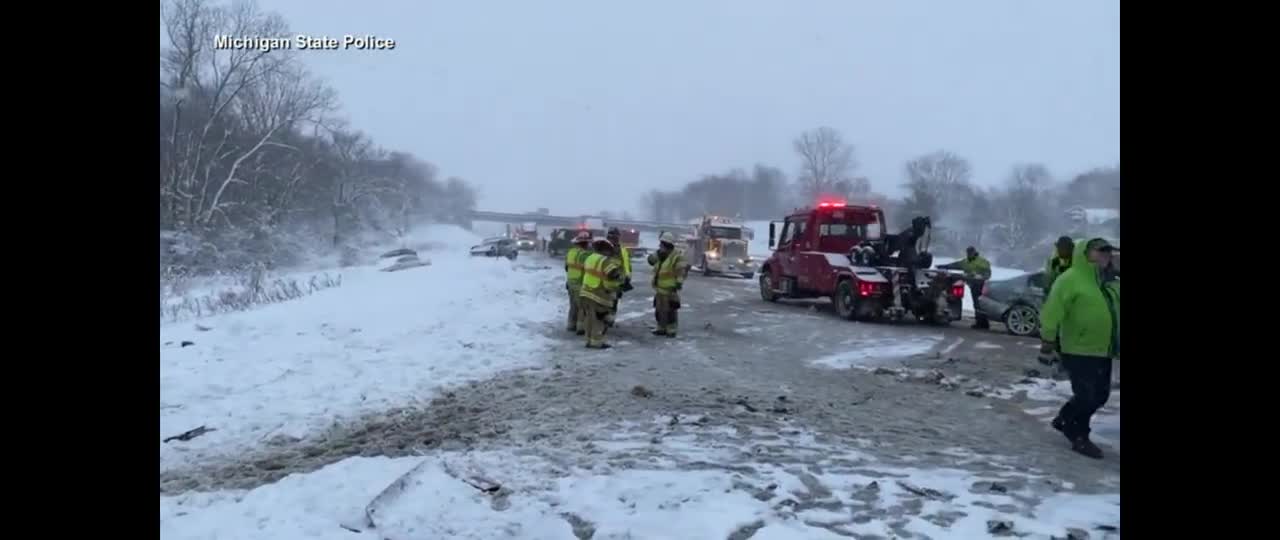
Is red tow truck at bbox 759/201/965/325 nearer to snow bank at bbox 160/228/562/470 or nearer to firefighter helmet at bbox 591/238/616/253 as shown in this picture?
snow bank at bbox 160/228/562/470

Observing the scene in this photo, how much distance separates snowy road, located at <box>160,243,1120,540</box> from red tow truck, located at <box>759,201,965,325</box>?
16.4ft

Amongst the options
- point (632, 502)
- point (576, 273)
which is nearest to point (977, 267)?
point (576, 273)

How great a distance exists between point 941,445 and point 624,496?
2869mm

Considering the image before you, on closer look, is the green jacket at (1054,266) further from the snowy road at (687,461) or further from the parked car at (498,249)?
the parked car at (498,249)

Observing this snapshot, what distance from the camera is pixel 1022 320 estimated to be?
1456 cm

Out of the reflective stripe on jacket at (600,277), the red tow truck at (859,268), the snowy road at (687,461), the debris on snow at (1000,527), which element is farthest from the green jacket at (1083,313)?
the red tow truck at (859,268)

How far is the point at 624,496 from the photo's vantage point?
17.0ft

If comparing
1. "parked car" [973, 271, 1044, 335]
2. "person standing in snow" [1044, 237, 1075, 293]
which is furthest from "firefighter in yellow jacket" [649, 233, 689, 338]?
"parked car" [973, 271, 1044, 335]

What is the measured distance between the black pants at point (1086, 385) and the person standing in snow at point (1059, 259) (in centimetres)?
419

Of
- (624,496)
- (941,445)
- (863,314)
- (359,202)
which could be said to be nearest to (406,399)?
(624,496)

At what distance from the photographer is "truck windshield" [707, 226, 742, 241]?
32844 millimetres

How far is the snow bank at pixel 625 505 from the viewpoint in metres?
4.68
